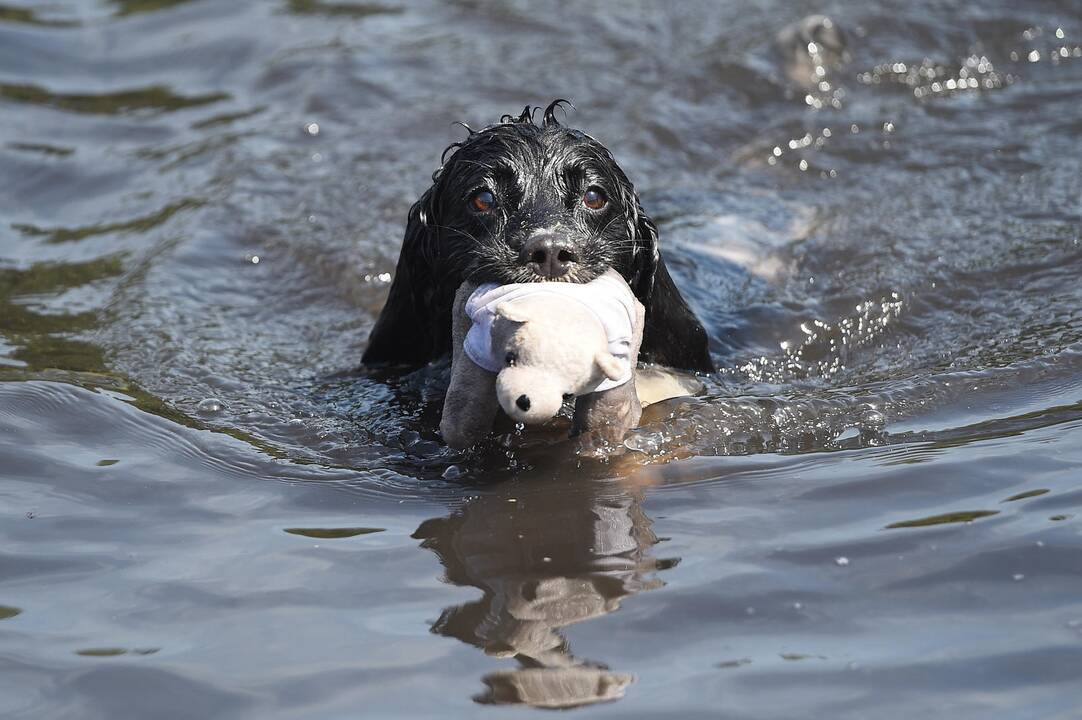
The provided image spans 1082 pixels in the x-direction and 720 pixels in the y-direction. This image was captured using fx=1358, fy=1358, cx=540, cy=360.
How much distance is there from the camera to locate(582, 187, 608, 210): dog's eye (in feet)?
14.2

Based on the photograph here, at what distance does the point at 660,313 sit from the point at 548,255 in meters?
1.05

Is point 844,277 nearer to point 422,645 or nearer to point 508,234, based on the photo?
point 508,234

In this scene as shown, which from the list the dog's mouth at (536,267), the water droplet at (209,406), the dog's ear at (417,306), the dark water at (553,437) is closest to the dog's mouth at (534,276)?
the dog's mouth at (536,267)

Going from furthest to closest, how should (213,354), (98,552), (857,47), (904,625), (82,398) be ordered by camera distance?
1. (857,47)
2. (213,354)
3. (82,398)
4. (98,552)
5. (904,625)

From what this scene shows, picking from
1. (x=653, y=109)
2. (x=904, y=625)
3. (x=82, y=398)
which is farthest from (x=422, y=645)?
(x=653, y=109)

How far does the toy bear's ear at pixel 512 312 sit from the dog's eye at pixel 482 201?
25.0 inches

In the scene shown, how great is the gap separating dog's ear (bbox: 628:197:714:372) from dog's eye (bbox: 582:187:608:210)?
0.16 meters

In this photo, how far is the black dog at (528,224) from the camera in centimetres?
406

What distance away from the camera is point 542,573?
3.65 meters

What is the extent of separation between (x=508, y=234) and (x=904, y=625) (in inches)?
65.4

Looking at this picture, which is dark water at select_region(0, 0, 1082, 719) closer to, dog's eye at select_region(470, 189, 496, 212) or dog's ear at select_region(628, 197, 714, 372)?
dog's ear at select_region(628, 197, 714, 372)

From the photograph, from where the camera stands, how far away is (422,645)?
10.8 feet

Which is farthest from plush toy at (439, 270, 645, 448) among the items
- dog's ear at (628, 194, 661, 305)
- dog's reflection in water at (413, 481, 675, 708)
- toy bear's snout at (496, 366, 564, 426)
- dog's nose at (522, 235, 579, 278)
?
dog's ear at (628, 194, 661, 305)

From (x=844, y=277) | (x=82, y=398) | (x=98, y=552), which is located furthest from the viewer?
(x=844, y=277)
